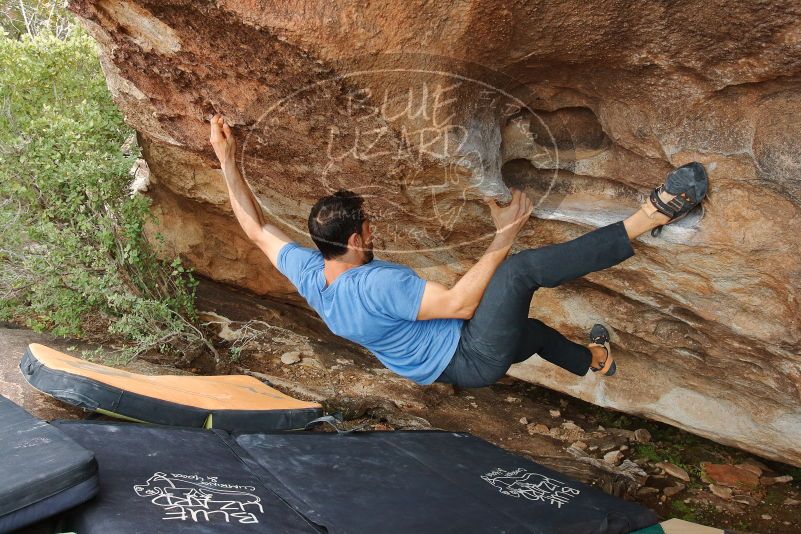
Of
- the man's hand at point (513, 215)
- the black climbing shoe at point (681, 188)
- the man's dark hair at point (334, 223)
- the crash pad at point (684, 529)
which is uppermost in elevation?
the black climbing shoe at point (681, 188)

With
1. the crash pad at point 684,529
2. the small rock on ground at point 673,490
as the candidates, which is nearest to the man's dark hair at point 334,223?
the crash pad at point 684,529

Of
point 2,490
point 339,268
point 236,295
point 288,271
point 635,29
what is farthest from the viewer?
point 236,295

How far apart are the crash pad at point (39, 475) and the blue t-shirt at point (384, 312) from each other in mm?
1014

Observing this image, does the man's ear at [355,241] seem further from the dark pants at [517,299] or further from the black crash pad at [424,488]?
the black crash pad at [424,488]

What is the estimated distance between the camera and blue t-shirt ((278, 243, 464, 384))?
2.53 m

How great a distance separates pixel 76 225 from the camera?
15.4ft

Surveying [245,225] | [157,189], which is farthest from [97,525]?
[157,189]

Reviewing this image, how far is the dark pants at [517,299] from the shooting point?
235cm

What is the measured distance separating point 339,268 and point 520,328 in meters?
0.74

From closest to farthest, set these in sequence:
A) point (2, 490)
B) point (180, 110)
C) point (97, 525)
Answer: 1. point (2, 490)
2. point (97, 525)
3. point (180, 110)

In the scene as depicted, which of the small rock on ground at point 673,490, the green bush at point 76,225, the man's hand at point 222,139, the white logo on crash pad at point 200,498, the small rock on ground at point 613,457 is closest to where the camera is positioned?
the white logo on crash pad at point 200,498

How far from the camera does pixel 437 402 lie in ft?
15.1

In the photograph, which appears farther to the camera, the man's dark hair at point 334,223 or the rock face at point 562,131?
the man's dark hair at point 334,223

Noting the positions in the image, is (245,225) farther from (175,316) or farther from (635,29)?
(175,316)
